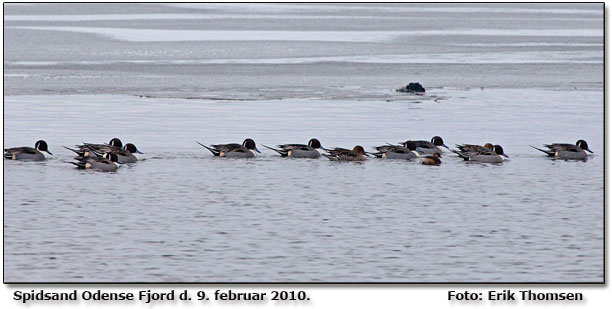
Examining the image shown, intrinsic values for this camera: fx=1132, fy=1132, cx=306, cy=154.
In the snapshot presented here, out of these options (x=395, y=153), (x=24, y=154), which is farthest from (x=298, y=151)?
(x=24, y=154)

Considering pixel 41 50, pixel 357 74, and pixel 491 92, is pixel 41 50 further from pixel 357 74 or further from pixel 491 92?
pixel 491 92

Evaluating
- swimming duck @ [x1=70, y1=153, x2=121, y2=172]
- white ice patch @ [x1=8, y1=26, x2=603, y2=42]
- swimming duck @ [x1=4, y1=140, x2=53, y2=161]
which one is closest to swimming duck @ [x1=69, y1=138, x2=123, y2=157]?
swimming duck @ [x1=70, y1=153, x2=121, y2=172]

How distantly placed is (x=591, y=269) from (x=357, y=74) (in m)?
23.6

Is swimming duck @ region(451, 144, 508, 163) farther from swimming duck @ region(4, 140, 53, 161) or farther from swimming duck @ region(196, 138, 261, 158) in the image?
swimming duck @ region(4, 140, 53, 161)

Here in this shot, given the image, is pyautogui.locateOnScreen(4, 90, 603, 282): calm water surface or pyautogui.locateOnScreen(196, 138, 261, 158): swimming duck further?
pyautogui.locateOnScreen(196, 138, 261, 158): swimming duck

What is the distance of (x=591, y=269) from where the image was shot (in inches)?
413

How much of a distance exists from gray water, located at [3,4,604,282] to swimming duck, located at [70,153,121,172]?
0.85 feet

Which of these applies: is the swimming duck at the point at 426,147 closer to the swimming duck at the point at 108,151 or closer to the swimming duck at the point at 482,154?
the swimming duck at the point at 482,154

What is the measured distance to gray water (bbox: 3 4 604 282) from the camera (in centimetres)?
1087

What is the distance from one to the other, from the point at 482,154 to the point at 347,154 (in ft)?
6.95

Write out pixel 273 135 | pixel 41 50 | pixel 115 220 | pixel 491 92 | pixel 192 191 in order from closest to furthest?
pixel 115 220
pixel 192 191
pixel 273 135
pixel 491 92
pixel 41 50

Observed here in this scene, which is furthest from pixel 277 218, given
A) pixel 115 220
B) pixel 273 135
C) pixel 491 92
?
pixel 491 92

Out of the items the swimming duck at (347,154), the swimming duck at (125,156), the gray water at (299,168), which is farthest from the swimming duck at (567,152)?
the swimming duck at (125,156)

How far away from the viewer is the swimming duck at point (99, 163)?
16781mm
